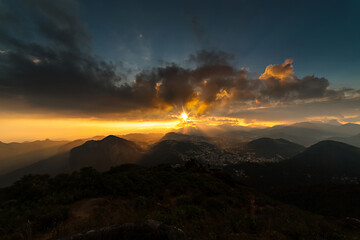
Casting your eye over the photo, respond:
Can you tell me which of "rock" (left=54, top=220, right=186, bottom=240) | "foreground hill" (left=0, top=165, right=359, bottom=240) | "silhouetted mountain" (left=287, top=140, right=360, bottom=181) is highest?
"rock" (left=54, top=220, right=186, bottom=240)

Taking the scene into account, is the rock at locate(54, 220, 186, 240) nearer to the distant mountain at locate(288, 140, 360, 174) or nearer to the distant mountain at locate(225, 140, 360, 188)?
the distant mountain at locate(225, 140, 360, 188)

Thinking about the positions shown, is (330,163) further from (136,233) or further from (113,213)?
(136,233)

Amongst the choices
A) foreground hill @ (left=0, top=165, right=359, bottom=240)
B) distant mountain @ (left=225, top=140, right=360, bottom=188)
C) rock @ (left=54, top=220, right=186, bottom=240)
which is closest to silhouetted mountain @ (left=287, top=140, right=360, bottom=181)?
distant mountain @ (left=225, top=140, right=360, bottom=188)

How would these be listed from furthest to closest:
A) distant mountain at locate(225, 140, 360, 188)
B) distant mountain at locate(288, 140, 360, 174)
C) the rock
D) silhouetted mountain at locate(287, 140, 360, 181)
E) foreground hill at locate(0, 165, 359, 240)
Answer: distant mountain at locate(288, 140, 360, 174)
silhouetted mountain at locate(287, 140, 360, 181)
distant mountain at locate(225, 140, 360, 188)
foreground hill at locate(0, 165, 359, 240)
the rock

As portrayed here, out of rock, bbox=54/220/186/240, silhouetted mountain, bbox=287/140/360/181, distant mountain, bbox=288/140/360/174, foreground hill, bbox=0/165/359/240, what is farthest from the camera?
distant mountain, bbox=288/140/360/174

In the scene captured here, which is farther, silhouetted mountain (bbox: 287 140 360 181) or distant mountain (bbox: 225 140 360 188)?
silhouetted mountain (bbox: 287 140 360 181)

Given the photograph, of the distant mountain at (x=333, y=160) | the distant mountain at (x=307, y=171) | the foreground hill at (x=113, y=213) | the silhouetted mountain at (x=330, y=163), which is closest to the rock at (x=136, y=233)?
the foreground hill at (x=113, y=213)

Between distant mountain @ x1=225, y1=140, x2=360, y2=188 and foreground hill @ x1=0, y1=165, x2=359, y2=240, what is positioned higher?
foreground hill @ x1=0, y1=165, x2=359, y2=240

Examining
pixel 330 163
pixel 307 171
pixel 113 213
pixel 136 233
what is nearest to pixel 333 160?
pixel 330 163
